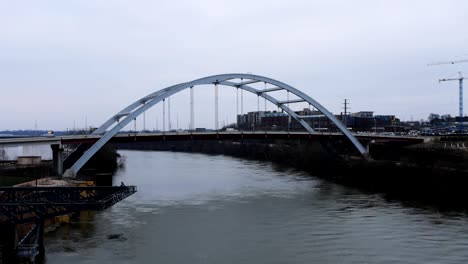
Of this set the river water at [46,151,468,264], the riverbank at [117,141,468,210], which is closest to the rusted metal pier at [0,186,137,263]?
the river water at [46,151,468,264]

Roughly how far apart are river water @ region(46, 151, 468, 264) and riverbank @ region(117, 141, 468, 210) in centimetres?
367

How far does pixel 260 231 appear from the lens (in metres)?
20.1

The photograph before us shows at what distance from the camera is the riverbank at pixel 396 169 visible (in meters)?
30.1

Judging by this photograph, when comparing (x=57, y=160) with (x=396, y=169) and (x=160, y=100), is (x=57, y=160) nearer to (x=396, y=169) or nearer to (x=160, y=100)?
(x=160, y=100)

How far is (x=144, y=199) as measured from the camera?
27.8 meters

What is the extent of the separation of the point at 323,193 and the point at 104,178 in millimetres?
18590

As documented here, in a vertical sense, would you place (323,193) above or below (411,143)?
below

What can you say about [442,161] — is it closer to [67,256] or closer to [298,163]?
[298,163]

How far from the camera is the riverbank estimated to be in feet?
98.6

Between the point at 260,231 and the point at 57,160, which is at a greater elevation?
the point at 57,160

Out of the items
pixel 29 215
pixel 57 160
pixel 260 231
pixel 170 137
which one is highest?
pixel 170 137

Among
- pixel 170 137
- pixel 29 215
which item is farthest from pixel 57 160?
pixel 29 215

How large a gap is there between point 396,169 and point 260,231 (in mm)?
23504

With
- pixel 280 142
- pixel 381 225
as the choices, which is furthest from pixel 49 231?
pixel 280 142
